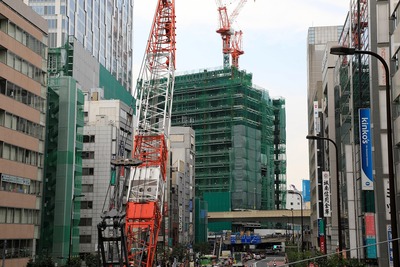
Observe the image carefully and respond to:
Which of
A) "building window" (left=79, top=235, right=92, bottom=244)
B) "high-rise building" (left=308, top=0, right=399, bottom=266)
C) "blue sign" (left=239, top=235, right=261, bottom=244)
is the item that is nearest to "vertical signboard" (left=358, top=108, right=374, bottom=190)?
"high-rise building" (left=308, top=0, right=399, bottom=266)

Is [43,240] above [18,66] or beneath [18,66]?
beneath

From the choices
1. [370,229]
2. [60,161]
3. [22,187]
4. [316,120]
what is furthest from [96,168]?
[370,229]

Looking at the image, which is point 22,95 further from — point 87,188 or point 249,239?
point 249,239

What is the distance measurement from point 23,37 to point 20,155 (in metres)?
11.8

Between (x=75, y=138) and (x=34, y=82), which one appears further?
(x=75, y=138)

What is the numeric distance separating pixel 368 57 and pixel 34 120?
35.1 meters

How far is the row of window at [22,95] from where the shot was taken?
62344mm

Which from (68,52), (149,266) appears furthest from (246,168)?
(149,266)

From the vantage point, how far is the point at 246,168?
650ft

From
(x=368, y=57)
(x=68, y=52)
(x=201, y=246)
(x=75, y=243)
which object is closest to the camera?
(x=368, y=57)

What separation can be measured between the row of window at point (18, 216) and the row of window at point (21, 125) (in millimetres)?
7775

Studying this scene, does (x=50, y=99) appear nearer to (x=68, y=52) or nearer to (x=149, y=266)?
(x=149, y=266)

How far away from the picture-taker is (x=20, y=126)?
2574 inches

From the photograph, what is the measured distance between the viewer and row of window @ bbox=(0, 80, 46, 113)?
205 ft
